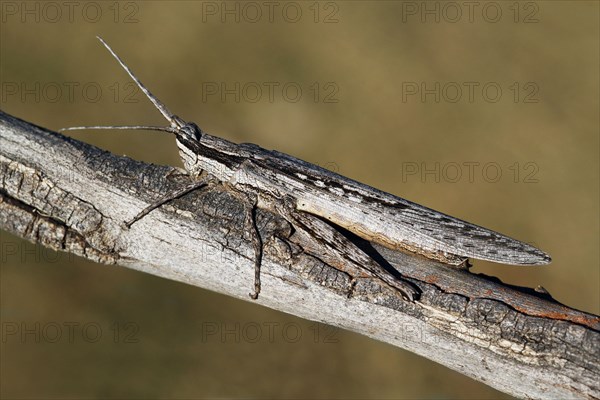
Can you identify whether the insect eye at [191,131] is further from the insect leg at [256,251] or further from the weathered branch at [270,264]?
the insect leg at [256,251]

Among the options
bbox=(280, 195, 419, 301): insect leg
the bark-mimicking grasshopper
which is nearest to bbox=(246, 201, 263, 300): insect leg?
the bark-mimicking grasshopper

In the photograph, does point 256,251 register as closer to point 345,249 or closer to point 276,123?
point 345,249

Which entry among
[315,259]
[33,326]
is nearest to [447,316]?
[315,259]

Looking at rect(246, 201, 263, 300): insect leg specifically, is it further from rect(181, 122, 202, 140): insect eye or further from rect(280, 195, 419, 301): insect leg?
rect(181, 122, 202, 140): insect eye

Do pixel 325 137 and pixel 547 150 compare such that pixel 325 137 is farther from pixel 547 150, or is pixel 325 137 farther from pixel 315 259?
pixel 315 259

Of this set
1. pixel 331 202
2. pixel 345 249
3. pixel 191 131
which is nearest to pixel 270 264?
pixel 345 249

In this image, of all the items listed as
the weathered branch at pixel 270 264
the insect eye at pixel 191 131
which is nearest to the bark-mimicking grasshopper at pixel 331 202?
the insect eye at pixel 191 131
